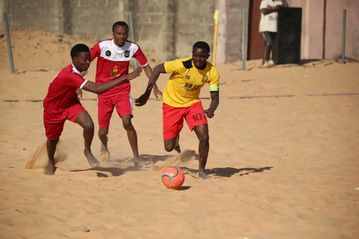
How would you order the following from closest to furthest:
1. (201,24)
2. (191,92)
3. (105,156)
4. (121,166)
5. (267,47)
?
(191,92), (121,166), (105,156), (267,47), (201,24)

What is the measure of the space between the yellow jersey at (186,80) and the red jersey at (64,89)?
101 centimetres

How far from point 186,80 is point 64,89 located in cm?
135

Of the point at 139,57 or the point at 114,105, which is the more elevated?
the point at 139,57

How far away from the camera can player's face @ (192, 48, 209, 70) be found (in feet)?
26.8

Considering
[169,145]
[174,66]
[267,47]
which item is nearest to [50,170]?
Result: [169,145]

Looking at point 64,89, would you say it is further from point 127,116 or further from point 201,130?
point 201,130

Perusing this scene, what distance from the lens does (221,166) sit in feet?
31.3

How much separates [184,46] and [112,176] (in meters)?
13.0

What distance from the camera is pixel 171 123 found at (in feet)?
28.6

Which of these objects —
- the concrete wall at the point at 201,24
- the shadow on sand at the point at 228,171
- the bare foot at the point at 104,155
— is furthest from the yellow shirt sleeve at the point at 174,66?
the concrete wall at the point at 201,24

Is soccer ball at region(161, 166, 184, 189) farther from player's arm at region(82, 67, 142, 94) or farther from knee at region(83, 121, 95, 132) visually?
knee at region(83, 121, 95, 132)

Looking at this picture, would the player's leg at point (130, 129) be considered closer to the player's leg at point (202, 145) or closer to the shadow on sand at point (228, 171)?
the shadow on sand at point (228, 171)

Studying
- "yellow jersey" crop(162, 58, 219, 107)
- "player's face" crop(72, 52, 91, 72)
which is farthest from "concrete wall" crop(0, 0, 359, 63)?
"player's face" crop(72, 52, 91, 72)

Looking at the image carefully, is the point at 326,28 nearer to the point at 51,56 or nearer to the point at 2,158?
the point at 51,56
